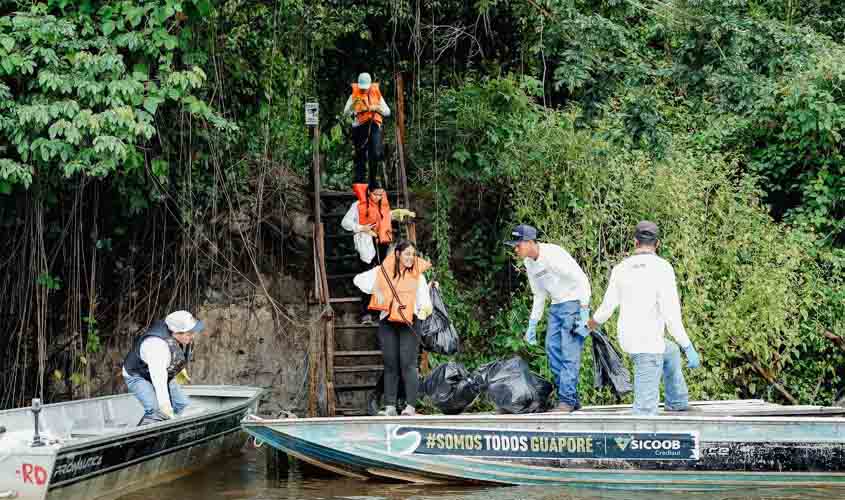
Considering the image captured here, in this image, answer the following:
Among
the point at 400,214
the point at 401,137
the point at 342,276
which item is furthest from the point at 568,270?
the point at 401,137

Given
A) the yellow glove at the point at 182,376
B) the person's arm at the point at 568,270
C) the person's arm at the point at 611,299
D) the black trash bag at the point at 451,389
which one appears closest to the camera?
the person's arm at the point at 611,299

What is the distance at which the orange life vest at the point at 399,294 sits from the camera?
850 centimetres

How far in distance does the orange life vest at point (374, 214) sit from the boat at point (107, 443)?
2.04 meters

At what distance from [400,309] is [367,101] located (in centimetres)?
319

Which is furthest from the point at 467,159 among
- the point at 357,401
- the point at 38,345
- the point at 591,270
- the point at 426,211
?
the point at 38,345

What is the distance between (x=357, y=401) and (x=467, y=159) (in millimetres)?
3018

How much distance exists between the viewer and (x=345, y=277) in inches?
456

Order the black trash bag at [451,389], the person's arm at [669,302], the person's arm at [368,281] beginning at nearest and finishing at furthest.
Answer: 1. the person's arm at [669,302]
2. the black trash bag at [451,389]
3. the person's arm at [368,281]

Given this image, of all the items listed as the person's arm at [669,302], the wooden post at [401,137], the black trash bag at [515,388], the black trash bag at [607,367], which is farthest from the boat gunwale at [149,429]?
the person's arm at [669,302]

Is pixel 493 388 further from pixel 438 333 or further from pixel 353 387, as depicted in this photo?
pixel 353 387

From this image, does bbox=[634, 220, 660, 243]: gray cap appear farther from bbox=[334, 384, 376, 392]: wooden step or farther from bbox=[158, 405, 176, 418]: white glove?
bbox=[158, 405, 176, 418]: white glove

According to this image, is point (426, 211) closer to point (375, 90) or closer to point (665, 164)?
point (375, 90)

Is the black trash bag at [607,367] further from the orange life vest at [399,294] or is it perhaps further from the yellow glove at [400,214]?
the yellow glove at [400,214]

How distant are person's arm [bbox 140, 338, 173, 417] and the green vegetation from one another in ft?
5.40
